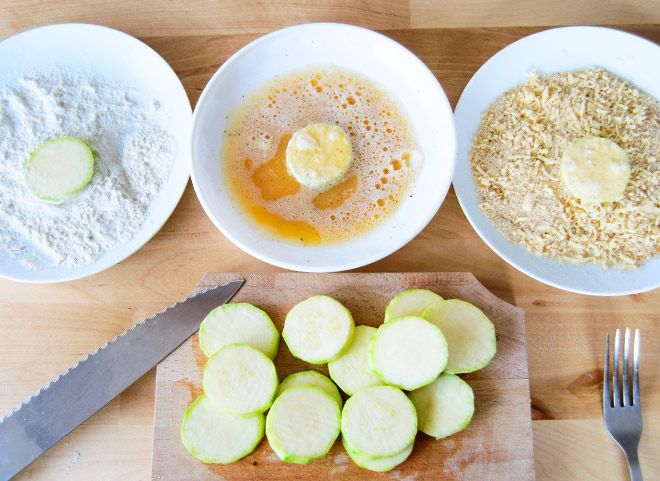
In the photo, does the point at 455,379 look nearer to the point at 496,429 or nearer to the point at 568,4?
the point at 496,429

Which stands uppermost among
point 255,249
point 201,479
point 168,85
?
point 168,85

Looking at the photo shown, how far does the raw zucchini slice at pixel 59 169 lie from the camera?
51.1 inches

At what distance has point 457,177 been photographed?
1.31 metres

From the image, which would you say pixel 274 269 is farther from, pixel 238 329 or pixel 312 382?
pixel 312 382

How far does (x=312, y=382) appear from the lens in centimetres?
120

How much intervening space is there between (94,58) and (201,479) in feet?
3.25

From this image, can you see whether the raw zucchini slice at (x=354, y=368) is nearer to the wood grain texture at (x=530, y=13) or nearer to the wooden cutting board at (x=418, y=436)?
the wooden cutting board at (x=418, y=436)

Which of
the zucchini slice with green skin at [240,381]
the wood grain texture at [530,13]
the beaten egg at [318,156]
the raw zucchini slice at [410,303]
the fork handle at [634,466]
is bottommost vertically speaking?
the fork handle at [634,466]

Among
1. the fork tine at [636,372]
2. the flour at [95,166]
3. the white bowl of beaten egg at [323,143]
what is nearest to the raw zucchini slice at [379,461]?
the white bowl of beaten egg at [323,143]

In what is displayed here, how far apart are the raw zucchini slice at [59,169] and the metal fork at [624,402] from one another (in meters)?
1.21

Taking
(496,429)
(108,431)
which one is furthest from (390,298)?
(108,431)

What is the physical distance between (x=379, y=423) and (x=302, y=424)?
0.15 meters

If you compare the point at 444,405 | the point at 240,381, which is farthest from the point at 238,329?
the point at 444,405

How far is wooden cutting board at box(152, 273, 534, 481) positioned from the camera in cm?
118
